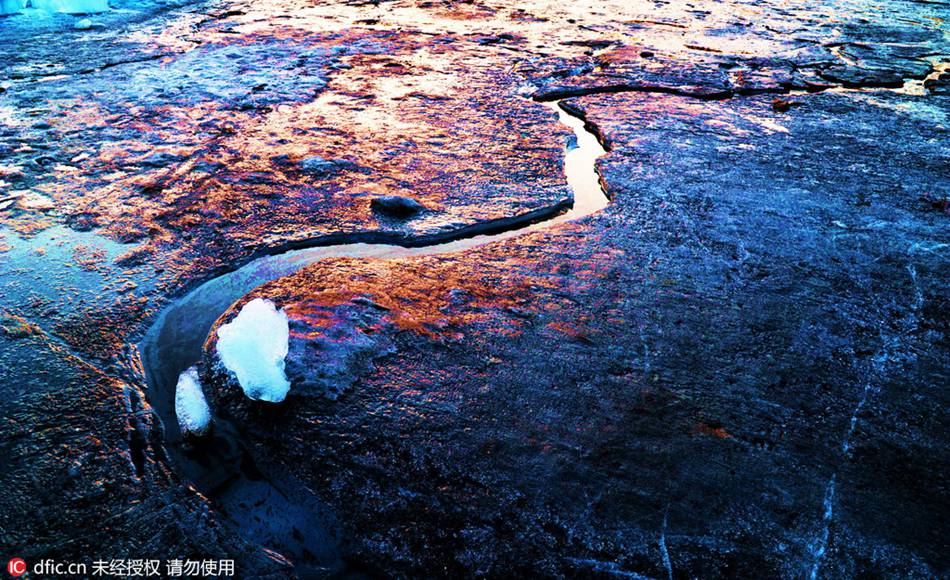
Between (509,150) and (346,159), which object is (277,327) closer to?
(346,159)

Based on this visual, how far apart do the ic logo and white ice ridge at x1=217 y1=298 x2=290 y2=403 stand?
55cm

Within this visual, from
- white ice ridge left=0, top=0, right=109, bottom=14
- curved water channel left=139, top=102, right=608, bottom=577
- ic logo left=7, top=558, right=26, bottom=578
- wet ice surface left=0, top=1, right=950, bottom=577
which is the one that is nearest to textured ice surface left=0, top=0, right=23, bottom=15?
white ice ridge left=0, top=0, right=109, bottom=14

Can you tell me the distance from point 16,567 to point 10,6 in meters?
6.58

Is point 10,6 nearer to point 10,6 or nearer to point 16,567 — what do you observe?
point 10,6

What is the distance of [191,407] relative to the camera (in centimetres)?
152

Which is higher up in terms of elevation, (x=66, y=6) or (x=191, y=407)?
(x=66, y=6)

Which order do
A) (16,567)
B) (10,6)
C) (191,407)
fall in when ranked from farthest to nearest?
(10,6)
(191,407)
(16,567)

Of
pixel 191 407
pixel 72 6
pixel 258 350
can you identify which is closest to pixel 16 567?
pixel 191 407

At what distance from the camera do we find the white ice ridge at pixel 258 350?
1516 mm

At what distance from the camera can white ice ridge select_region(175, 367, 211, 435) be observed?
148cm

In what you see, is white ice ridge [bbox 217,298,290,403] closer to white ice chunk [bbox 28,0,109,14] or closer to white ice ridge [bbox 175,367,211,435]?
white ice ridge [bbox 175,367,211,435]

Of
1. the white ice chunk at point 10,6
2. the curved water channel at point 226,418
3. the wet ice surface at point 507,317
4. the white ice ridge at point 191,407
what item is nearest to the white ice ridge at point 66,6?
the white ice chunk at point 10,6

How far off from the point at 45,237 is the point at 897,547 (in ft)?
9.20

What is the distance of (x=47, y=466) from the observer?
4.51 ft
